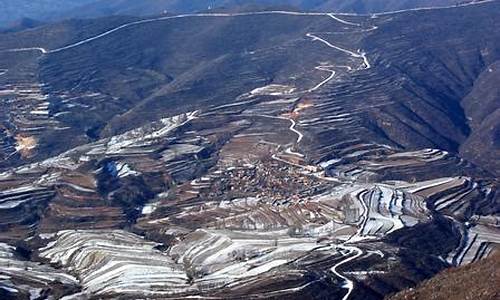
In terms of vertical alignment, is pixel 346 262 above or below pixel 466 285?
below

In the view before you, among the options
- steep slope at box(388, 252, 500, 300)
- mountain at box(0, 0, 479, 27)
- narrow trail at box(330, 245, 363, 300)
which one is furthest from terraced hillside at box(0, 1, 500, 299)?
mountain at box(0, 0, 479, 27)

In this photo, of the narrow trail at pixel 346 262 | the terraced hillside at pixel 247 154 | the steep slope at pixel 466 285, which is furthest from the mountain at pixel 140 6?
the steep slope at pixel 466 285

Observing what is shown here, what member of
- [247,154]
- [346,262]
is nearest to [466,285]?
[346,262]

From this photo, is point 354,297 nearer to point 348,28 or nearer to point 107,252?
point 107,252

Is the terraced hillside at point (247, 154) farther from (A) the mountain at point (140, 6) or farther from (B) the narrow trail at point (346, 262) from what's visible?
(A) the mountain at point (140, 6)

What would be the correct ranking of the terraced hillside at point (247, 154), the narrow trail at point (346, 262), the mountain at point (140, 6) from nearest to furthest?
the narrow trail at point (346, 262) < the terraced hillside at point (247, 154) < the mountain at point (140, 6)

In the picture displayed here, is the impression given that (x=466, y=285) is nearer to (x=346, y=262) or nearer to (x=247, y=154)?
(x=346, y=262)

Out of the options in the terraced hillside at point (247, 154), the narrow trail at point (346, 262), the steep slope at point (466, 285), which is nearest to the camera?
the steep slope at point (466, 285)

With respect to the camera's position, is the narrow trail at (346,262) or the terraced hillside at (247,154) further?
the terraced hillside at (247,154)

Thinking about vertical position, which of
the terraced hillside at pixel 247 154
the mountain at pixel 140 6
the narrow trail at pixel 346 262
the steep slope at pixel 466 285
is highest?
the steep slope at pixel 466 285
